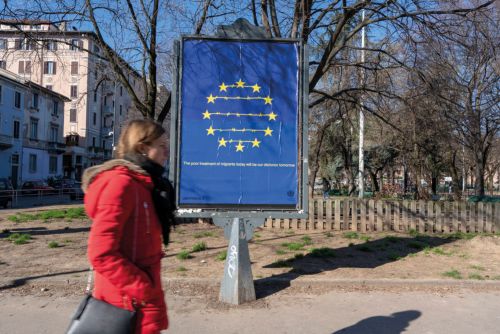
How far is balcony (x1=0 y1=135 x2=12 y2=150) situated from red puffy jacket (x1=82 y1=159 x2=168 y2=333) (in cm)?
4740

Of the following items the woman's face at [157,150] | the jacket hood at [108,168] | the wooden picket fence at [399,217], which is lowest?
the wooden picket fence at [399,217]

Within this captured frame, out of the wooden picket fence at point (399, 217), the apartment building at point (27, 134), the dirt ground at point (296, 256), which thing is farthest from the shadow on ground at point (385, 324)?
the apartment building at point (27, 134)

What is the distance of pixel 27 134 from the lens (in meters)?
49.6

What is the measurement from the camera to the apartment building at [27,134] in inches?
1761

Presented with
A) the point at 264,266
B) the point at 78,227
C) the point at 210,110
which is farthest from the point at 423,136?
the point at 78,227

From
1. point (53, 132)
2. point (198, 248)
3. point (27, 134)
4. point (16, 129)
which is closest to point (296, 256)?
point (198, 248)

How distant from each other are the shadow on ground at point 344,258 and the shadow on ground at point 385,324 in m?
1.52

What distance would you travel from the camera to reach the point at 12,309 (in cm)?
551

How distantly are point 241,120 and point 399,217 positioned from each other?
7878mm

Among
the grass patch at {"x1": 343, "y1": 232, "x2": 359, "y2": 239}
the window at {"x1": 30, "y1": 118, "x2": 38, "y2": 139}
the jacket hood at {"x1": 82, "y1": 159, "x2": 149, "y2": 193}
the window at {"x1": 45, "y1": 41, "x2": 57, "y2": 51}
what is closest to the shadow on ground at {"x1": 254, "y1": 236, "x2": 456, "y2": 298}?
the grass patch at {"x1": 343, "y1": 232, "x2": 359, "y2": 239}

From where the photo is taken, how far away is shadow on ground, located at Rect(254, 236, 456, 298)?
6.68 m

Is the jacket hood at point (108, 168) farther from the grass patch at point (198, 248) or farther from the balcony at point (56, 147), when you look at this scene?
the balcony at point (56, 147)

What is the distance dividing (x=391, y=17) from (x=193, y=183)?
6.39 m

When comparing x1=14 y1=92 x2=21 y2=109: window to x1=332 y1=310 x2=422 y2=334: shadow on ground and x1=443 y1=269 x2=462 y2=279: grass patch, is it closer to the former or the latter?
x1=443 y1=269 x2=462 y2=279: grass patch
